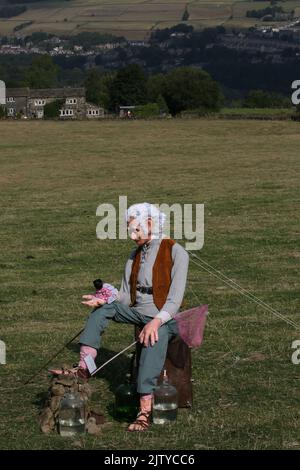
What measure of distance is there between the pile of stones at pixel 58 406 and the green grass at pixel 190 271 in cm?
11

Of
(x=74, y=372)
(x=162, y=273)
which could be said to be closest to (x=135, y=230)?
(x=162, y=273)

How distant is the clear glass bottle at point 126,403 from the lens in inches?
348

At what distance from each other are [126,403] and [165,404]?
0.97ft

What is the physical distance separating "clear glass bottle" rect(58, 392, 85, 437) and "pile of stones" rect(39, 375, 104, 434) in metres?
0.07

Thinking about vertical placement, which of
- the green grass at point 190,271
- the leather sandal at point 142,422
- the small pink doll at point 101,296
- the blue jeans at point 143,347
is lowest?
the green grass at point 190,271

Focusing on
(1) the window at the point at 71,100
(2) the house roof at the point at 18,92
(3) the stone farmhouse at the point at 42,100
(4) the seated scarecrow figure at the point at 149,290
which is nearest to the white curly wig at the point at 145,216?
(4) the seated scarecrow figure at the point at 149,290

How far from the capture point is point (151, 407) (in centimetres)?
873

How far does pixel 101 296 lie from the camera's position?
372 inches

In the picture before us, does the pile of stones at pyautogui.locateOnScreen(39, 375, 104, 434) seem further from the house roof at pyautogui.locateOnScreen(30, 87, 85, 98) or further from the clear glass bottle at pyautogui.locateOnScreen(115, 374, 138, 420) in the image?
the house roof at pyautogui.locateOnScreen(30, 87, 85, 98)

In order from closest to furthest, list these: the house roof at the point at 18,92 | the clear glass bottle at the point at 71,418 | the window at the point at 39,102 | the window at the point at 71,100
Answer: the clear glass bottle at the point at 71,418 → the window at the point at 71,100 → the window at the point at 39,102 → the house roof at the point at 18,92

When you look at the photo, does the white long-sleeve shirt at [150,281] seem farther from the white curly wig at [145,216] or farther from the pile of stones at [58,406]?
the pile of stones at [58,406]

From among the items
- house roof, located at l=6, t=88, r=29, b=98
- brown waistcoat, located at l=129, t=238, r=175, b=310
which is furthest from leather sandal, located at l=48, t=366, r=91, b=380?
house roof, located at l=6, t=88, r=29, b=98

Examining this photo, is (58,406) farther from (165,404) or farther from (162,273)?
(162,273)

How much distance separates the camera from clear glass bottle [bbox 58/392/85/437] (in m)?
8.47
